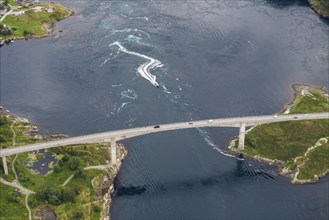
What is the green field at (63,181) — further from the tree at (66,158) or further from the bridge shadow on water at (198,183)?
the bridge shadow on water at (198,183)

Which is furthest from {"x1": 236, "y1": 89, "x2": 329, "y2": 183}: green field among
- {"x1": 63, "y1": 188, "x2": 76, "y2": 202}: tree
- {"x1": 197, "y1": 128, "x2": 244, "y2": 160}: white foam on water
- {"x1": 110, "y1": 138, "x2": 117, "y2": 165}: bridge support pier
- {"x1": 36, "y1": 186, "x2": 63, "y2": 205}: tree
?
{"x1": 36, "y1": 186, "x2": 63, "y2": 205}: tree

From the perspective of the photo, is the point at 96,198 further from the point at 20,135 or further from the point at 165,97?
the point at 165,97

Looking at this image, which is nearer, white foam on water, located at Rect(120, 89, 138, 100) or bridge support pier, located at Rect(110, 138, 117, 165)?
bridge support pier, located at Rect(110, 138, 117, 165)

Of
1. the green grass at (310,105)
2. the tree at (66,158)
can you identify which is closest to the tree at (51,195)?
the tree at (66,158)

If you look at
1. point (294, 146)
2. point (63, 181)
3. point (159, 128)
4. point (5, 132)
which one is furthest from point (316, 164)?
point (5, 132)

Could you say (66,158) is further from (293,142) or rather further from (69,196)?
(293,142)

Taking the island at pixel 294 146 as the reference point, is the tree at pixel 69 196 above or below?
below

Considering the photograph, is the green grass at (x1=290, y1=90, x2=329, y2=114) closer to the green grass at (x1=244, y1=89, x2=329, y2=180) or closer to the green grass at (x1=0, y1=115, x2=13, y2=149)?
the green grass at (x1=244, y1=89, x2=329, y2=180)
